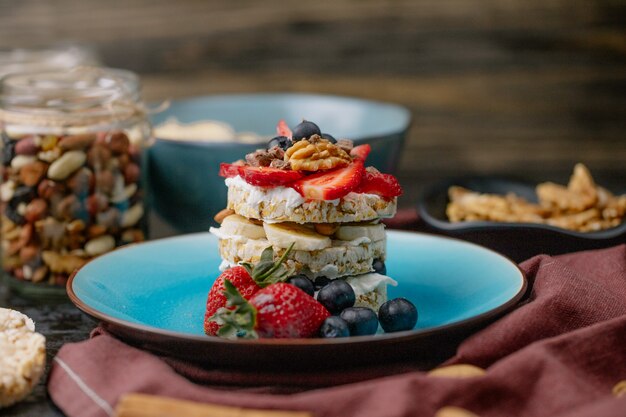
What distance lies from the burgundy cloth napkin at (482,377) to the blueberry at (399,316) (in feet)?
0.34

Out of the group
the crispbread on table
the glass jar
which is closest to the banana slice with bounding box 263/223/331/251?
the crispbread on table

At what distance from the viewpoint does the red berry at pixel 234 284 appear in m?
1.25

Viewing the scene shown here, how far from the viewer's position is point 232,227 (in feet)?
4.58

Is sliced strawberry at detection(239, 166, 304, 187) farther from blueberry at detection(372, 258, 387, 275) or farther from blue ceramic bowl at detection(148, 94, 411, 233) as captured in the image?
blue ceramic bowl at detection(148, 94, 411, 233)

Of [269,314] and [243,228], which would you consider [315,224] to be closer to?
[243,228]

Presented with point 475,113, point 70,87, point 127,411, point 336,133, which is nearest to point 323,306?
point 127,411

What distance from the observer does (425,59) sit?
348cm

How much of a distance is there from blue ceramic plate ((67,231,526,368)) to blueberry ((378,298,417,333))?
0.6 inches

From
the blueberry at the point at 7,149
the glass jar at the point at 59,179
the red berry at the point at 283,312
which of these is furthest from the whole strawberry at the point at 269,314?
the blueberry at the point at 7,149

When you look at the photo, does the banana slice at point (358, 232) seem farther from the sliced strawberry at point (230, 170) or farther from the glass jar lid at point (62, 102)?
the glass jar lid at point (62, 102)

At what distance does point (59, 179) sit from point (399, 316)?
720 millimetres

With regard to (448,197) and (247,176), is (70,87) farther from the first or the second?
(448,197)

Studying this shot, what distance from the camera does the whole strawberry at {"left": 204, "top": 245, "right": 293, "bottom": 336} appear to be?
1247 mm

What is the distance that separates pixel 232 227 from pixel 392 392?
48cm
